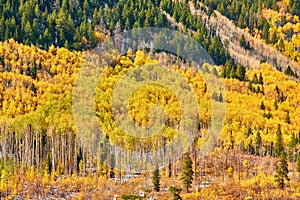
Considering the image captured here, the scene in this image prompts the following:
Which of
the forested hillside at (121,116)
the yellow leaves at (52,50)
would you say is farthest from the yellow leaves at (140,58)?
the yellow leaves at (52,50)

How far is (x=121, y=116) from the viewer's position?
404 feet

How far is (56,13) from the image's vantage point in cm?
18938

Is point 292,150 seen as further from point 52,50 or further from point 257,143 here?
point 52,50

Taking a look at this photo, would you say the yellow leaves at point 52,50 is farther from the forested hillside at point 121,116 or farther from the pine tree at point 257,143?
the pine tree at point 257,143

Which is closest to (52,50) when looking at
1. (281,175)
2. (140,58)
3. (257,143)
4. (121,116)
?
(140,58)

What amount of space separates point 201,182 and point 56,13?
110 meters

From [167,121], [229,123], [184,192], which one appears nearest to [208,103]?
[229,123]

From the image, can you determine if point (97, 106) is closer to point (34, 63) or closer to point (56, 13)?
point (34, 63)

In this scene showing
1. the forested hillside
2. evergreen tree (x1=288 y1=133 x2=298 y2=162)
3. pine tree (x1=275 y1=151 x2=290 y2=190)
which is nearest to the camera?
the forested hillside

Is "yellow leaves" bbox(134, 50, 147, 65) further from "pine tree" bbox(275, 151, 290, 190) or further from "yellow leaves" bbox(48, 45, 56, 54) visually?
"pine tree" bbox(275, 151, 290, 190)

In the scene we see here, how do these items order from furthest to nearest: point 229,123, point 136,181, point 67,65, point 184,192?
point 67,65, point 229,123, point 136,181, point 184,192

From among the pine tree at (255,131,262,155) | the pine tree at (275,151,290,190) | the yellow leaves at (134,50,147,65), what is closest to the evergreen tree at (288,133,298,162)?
the pine tree at (255,131,262,155)

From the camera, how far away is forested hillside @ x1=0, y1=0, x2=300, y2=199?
86875 millimetres

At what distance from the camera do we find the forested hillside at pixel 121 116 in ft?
285
